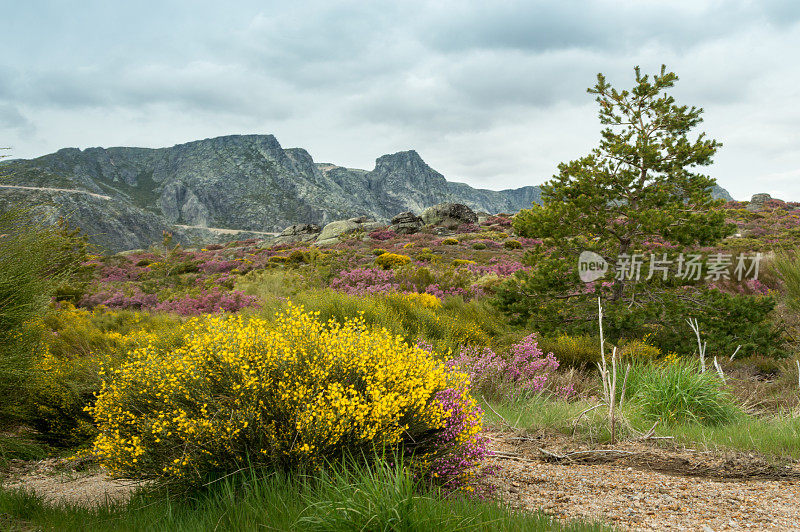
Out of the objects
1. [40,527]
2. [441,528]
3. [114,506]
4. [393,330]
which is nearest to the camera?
[441,528]

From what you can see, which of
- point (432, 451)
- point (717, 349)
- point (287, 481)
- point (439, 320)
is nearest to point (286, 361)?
point (287, 481)

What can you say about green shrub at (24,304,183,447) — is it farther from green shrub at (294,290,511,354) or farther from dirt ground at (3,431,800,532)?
green shrub at (294,290,511,354)

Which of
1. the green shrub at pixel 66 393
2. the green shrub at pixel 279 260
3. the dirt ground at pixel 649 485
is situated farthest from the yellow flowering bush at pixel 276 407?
the green shrub at pixel 279 260

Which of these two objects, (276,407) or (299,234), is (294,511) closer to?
(276,407)

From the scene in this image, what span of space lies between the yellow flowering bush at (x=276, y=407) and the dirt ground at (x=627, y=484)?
52cm

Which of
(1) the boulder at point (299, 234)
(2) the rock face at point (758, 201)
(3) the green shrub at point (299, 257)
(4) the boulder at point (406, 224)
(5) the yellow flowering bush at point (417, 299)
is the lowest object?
(5) the yellow flowering bush at point (417, 299)

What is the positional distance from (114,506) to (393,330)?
4301 millimetres

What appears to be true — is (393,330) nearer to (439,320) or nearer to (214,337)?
(439,320)

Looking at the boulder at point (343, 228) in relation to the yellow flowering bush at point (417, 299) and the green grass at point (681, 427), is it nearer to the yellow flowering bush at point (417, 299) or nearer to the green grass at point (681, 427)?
the yellow flowering bush at point (417, 299)

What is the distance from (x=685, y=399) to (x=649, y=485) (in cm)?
249

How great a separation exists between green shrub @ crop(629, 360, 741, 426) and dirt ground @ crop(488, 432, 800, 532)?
117 centimetres

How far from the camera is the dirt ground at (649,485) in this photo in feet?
8.66

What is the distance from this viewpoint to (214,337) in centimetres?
312

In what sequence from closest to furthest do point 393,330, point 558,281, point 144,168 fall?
point 393,330 < point 558,281 < point 144,168
